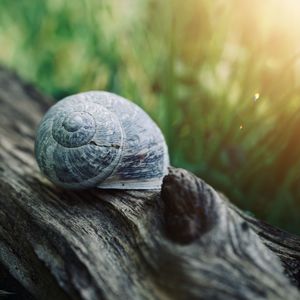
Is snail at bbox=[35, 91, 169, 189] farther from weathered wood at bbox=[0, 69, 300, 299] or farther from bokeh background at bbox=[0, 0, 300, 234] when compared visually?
bokeh background at bbox=[0, 0, 300, 234]

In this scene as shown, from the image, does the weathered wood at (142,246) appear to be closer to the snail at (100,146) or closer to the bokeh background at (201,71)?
the snail at (100,146)

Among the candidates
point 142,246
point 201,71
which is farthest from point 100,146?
point 201,71

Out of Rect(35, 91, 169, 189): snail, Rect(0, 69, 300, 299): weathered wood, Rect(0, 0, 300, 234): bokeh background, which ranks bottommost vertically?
Rect(0, 69, 300, 299): weathered wood

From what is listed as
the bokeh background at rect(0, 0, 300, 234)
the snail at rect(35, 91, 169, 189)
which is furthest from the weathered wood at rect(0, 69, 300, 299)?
the bokeh background at rect(0, 0, 300, 234)

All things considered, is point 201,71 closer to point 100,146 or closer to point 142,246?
point 100,146

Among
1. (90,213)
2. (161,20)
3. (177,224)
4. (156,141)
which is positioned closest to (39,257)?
(90,213)

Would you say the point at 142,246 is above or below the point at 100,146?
below
